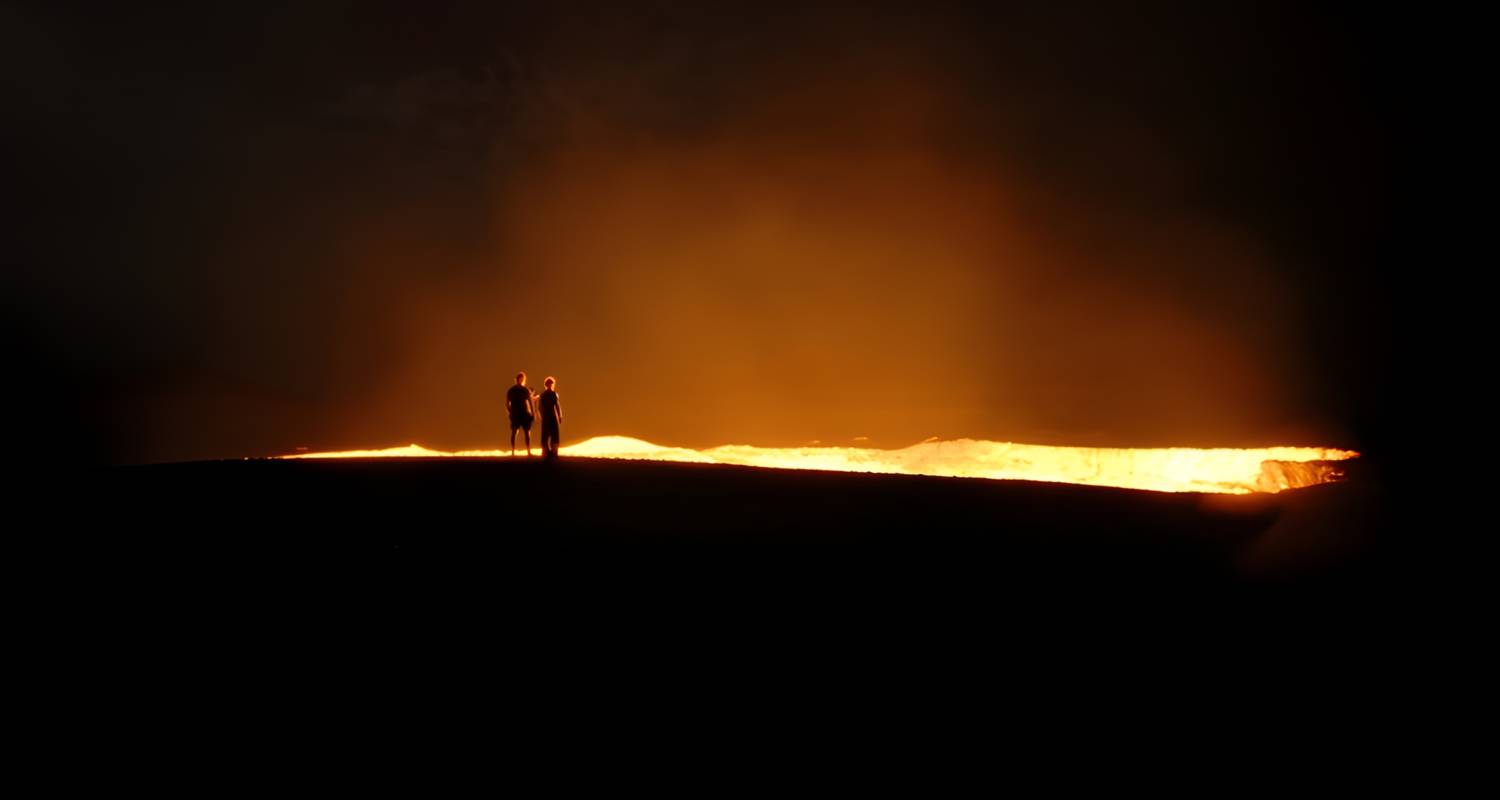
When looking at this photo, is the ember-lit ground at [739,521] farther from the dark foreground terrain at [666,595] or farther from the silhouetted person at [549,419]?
the silhouetted person at [549,419]

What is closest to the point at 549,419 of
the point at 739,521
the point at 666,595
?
the point at 739,521

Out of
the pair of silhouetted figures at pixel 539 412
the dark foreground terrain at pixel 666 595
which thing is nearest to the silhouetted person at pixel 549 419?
the pair of silhouetted figures at pixel 539 412

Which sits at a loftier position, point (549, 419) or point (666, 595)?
point (549, 419)

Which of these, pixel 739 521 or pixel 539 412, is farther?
pixel 539 412

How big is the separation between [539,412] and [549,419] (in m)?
0.50

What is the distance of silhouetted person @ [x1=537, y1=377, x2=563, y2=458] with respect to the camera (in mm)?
22969

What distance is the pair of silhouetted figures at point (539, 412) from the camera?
23.0 m

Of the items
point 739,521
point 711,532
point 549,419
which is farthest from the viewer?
point 549,419

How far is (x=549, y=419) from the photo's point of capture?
23.2m

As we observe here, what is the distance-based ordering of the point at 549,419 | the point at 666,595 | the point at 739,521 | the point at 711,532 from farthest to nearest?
the point at 549,419, the point at 739,521, the point at 711,532, the point at 666,595

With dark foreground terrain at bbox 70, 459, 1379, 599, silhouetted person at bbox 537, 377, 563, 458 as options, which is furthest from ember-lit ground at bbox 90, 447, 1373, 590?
silhouetted person at bbox 537, 377, 563, 458

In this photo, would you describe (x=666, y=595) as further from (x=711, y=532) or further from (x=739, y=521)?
(x=739, y=521)

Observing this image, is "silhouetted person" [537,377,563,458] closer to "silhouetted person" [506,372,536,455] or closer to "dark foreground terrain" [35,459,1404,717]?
"silhouetted person" [506,372,536,455]

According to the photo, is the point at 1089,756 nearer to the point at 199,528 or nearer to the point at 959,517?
the point at 959,517
